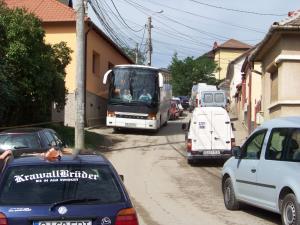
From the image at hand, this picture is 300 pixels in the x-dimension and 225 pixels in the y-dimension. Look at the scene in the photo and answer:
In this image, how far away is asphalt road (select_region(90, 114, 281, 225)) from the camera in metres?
11.2

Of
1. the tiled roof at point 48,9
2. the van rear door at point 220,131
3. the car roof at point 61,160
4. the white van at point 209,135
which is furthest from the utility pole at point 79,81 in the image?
the car roof at point 61,160

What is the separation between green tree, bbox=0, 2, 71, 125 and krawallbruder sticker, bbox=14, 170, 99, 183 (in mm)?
13871

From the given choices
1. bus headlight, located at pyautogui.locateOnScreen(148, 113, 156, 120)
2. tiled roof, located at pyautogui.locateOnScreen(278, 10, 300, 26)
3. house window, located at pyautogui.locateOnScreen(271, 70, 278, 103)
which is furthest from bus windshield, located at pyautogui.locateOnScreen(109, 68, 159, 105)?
tiled roof, located at pyautogui.locateOnScreen(278, 10, 300, 26)

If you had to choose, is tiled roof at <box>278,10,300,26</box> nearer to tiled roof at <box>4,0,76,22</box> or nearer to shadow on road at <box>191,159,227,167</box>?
shadow on road at <box>191,159,227,167</box>

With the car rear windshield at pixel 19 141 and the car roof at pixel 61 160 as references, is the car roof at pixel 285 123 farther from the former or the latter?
the car rear windshield at pixel 19 141

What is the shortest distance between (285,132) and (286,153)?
44 centimetres

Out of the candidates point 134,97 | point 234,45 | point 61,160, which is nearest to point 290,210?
point 61,160

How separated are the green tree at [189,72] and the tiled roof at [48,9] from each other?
169 ft

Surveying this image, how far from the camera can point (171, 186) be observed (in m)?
16.1

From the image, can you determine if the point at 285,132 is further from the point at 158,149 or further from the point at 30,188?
the point at 158,149

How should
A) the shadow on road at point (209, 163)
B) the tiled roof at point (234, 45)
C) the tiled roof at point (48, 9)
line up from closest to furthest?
the shadow on road at point (209, 163)
the tiled roof at point (48, 9)
the tiled roof at point (234, 45)

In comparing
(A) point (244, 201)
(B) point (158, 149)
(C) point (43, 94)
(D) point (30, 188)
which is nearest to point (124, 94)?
(B) point (158, 149)

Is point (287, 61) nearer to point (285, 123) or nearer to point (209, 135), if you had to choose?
point (209, 135)

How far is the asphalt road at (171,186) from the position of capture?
11227 millimetres
